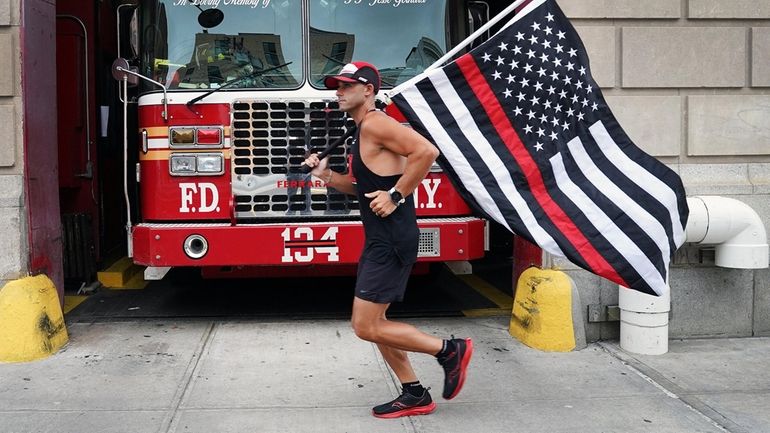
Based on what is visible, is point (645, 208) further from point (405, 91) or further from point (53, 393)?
point (53, 393)

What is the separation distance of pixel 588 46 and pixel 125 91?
3.58 m

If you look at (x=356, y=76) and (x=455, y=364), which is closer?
(x=356, y=76)

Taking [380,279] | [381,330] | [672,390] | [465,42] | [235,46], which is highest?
[235,46]

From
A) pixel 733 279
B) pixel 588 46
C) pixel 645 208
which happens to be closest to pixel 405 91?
pixel 645 208

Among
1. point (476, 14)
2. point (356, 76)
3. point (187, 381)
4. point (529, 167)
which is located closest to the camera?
point (356, 76)

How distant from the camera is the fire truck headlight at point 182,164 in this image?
636 centimetres

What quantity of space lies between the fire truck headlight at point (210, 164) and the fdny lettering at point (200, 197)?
0.12 meters

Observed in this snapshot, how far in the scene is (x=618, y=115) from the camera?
20.1ft

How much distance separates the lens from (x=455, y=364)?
15.0 feet

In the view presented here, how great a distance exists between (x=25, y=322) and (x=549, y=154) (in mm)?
3714

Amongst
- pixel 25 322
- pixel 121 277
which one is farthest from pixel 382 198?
pixel 121 277

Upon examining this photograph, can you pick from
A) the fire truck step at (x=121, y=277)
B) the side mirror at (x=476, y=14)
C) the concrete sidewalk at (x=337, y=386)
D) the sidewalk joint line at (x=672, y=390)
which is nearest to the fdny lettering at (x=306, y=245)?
the concrete sidewalk at (x=337, y=386)

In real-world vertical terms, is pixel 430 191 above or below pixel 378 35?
below

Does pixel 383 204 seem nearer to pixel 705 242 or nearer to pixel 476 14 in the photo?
pixel 705 242
